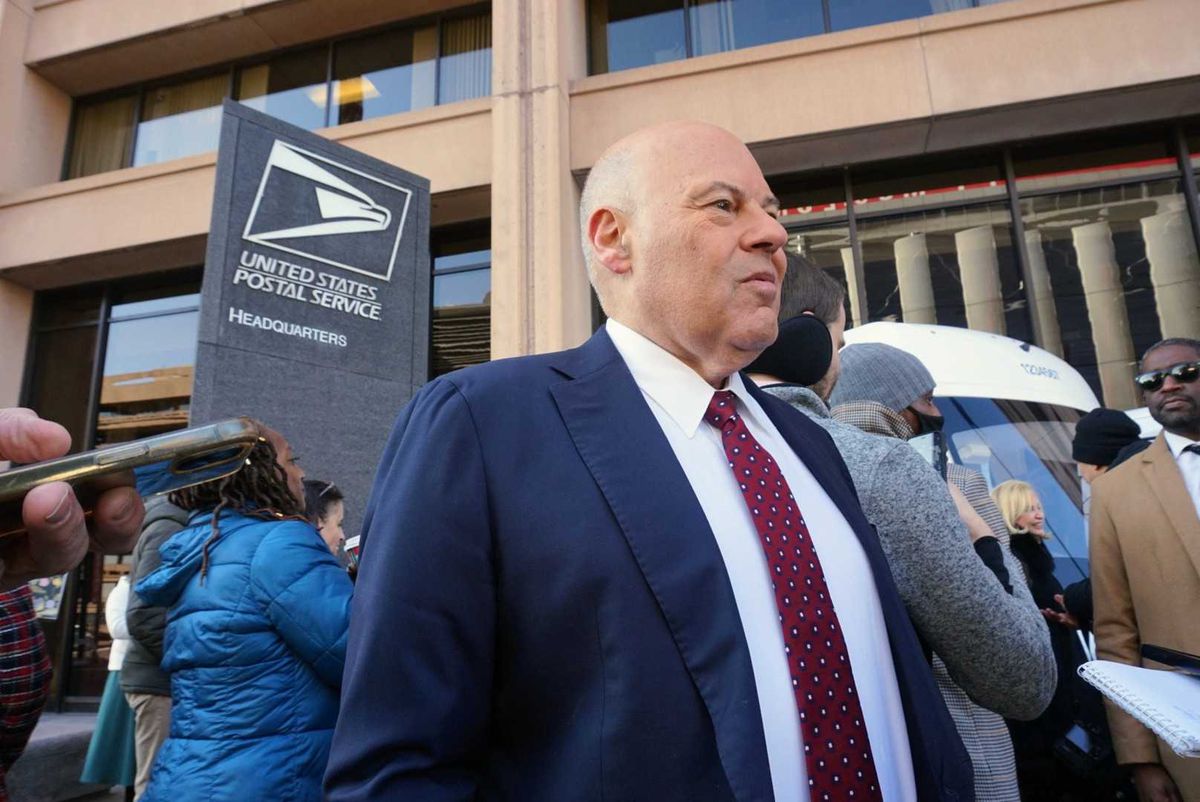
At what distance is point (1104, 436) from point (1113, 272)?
438cm

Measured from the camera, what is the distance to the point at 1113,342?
7516 mm

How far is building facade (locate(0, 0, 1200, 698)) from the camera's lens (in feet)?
24.6

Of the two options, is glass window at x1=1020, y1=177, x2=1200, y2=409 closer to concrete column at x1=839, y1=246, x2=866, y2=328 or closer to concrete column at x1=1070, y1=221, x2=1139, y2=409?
concrete column at x1=1070, y1=221, x2=1139, y2=409

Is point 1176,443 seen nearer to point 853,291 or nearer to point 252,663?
point 252,663

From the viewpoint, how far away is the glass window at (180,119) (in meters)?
10.7

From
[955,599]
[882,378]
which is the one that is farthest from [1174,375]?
[955,599]

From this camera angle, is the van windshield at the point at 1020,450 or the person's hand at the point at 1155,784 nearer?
the person's hand at the point at 1155,784

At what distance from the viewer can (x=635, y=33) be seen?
9266mm

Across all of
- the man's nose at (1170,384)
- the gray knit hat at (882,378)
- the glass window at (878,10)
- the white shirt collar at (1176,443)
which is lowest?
the white shirt collar at (1176,443)

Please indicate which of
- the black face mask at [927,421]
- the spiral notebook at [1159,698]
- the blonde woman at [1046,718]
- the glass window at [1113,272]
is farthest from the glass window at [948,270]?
the spiral notebook at [1159,698]

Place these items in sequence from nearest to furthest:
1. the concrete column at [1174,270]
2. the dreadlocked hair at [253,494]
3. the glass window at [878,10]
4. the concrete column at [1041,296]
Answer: the dreadlocked hair at [253,494] < the concrete column at [1174,270] < the concrete column at [1041,296] < the glass window at [878,10]

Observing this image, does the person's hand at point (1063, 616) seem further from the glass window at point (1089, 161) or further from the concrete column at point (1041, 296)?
the glass window at point (1089, 161)

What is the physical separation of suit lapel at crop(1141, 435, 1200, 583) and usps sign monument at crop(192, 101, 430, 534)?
16.0 feet

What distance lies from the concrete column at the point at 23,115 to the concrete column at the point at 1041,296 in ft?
41.6
